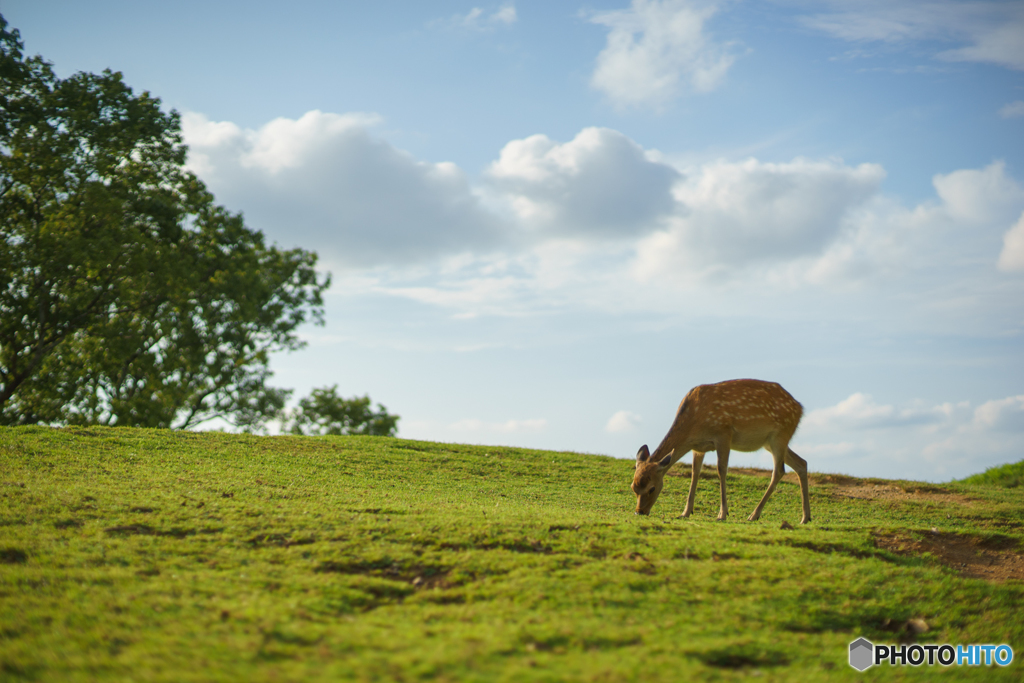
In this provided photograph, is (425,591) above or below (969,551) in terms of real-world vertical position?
below

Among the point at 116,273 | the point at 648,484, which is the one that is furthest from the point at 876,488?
the point at 116,273

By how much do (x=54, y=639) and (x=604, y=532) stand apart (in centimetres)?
573

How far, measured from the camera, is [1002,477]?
20.6m

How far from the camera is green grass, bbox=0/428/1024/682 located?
200 inches

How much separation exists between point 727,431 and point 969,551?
377 cm

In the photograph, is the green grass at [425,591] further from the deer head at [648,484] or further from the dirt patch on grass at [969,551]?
the deer head at [648,484]

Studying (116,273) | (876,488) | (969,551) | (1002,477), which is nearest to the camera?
(969,551)

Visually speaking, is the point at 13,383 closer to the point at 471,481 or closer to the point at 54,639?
the point at 471,481

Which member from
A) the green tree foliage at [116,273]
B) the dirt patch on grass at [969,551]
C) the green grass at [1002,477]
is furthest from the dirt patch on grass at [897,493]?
the green tree foliage at [116,273]

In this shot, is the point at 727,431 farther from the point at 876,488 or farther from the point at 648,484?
the point at 876,488

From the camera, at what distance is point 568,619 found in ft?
19.8

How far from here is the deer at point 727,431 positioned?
472 inches

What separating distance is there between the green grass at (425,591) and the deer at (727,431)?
132 cm

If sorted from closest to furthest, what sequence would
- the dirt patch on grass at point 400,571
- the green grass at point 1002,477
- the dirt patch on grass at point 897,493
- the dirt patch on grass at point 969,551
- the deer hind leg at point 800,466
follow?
the dirt patch on grass at point 400,571 → the dirt patch on grass at point 969,551 → the deer hind leg at point 800,466 → the dirt patch on grass at point 897,493 → the green grass at point 1002,477
